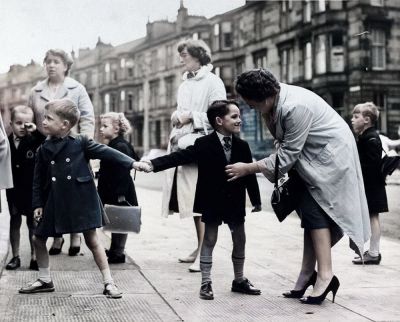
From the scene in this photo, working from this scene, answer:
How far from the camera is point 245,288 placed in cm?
481

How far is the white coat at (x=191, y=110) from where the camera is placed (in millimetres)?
6082

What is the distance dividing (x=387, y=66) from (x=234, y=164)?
90.5ft

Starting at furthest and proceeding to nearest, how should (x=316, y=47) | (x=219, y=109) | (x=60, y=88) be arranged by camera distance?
(x=316, y=47)
(x=60, y=88)
(x=219, y=109)

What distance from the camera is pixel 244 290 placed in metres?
4.82

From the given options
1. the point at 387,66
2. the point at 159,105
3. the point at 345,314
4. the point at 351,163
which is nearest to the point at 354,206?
the point at 351,163

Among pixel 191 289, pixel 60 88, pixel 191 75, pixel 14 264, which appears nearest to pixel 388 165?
pixel 191 75

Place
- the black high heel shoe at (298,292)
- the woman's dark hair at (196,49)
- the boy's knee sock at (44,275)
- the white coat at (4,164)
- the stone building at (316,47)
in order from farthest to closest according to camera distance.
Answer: the stone building at (316,47)
the woman's dark hair at (196,49)
the boy's knee sock at (44,275)
the black high heel shoe at (298,292)
the white coat at (4,164)

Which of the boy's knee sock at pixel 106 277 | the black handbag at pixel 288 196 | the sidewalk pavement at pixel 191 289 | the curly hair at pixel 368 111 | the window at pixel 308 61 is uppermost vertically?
the window at pixel 308 61

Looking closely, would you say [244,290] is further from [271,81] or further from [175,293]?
[271,81]

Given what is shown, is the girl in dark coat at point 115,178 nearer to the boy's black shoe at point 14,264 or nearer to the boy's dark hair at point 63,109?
the boy's black shoe at point 14,264

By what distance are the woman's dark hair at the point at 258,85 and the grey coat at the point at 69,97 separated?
237 centimetres

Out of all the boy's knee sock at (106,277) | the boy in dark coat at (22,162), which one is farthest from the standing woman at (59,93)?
the boy's knee sock at (106,277)

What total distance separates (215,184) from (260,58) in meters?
34.2

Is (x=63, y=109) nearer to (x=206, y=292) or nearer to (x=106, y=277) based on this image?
(x=106, y=277)
